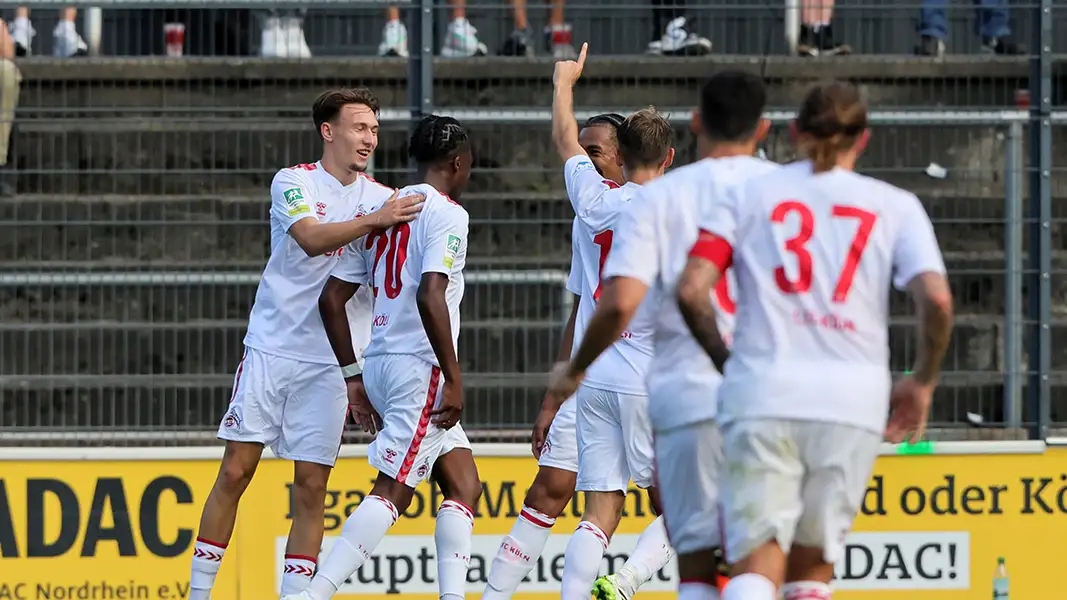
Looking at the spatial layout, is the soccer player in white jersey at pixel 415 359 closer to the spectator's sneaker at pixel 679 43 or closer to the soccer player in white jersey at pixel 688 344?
the soccer player in white jersey at pixel 688 344

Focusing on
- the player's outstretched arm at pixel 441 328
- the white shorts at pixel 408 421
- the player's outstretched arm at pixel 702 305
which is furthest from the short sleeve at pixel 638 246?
the white shorts at pixel 408 421

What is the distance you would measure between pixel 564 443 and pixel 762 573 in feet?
9.19

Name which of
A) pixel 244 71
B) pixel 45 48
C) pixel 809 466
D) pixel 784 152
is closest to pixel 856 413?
pixel 809 466

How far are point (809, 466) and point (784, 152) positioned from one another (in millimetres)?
5056

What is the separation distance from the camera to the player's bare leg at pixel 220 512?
7.23 metres

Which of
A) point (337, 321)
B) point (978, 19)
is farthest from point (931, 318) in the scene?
point (978, 19)

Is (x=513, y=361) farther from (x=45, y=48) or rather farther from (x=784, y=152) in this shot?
(x=45, y=48)

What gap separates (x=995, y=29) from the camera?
946cm

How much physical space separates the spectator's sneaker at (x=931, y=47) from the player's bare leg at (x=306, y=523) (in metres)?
4.46

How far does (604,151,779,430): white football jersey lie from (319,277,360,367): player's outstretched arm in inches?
85.1

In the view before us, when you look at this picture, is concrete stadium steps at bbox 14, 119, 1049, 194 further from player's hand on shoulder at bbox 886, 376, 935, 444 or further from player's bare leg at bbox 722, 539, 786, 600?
player's bare leg at bbox 722, 539, 786, 600

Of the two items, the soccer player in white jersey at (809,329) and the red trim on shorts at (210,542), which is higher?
the soccer player in white jersey at (809,329)

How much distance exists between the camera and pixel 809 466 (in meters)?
4.61

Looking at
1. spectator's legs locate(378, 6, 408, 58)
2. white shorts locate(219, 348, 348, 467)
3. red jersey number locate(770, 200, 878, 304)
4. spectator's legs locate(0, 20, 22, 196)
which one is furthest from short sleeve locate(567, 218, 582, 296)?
spectator's legs locate(0, 20, 22, 196)
